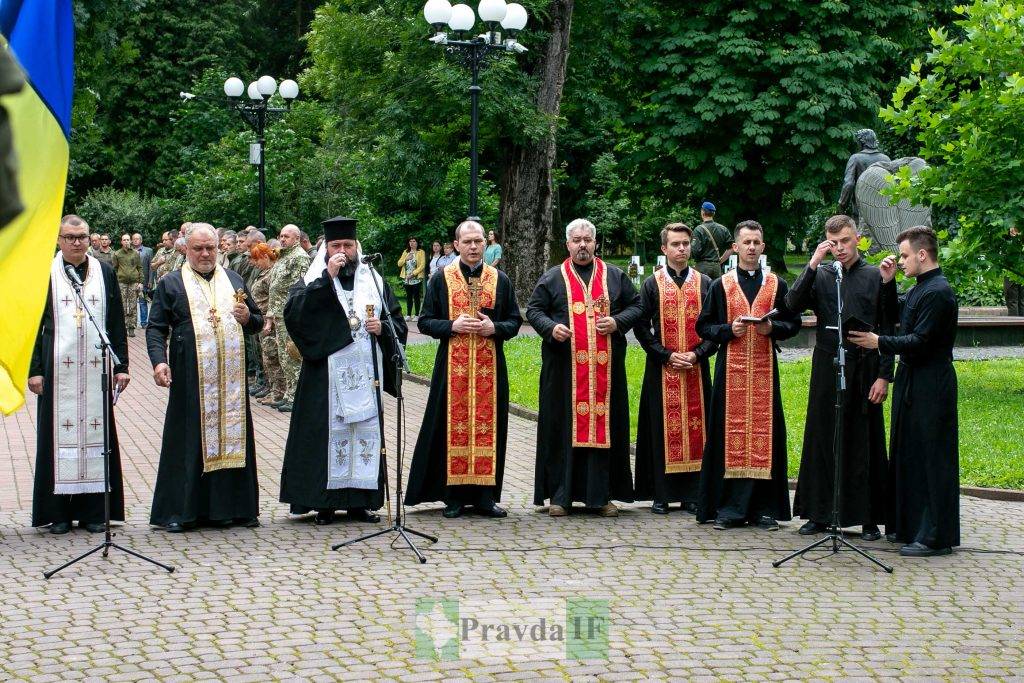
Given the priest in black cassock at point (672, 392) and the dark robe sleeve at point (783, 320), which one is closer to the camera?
the dark robe sleeve at point (783, 320)

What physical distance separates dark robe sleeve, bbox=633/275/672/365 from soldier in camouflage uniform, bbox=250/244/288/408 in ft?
23.2

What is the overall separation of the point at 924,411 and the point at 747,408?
4.64 feet

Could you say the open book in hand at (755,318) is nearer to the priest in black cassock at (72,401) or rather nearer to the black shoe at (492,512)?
the black shoe at (492,512)

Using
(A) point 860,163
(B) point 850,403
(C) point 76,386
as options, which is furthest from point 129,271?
(B) point 850,403

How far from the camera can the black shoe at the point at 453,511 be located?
1004 cm

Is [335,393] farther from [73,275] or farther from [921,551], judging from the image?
[921,551]

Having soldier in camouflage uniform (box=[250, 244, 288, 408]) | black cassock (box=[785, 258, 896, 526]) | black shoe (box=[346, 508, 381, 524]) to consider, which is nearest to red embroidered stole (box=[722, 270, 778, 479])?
black cassock (box=[785, 258, 896, 526])

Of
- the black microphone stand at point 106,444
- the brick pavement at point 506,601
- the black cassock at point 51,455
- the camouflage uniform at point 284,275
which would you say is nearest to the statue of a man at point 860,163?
the camouflage uniform at point 284,275

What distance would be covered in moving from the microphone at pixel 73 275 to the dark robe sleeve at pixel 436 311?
7.85ft

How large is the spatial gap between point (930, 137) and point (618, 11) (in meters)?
16.9

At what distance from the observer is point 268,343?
17.0 meters

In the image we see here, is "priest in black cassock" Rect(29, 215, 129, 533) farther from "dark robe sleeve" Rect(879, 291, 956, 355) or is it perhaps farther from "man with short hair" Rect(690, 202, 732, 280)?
"man with short hair" Rect(690, 202, 732, 280)

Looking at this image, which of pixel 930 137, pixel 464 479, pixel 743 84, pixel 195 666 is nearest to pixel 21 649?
pixel 195 666


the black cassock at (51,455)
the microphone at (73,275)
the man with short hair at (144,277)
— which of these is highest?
the man with short hair at (144,277)
